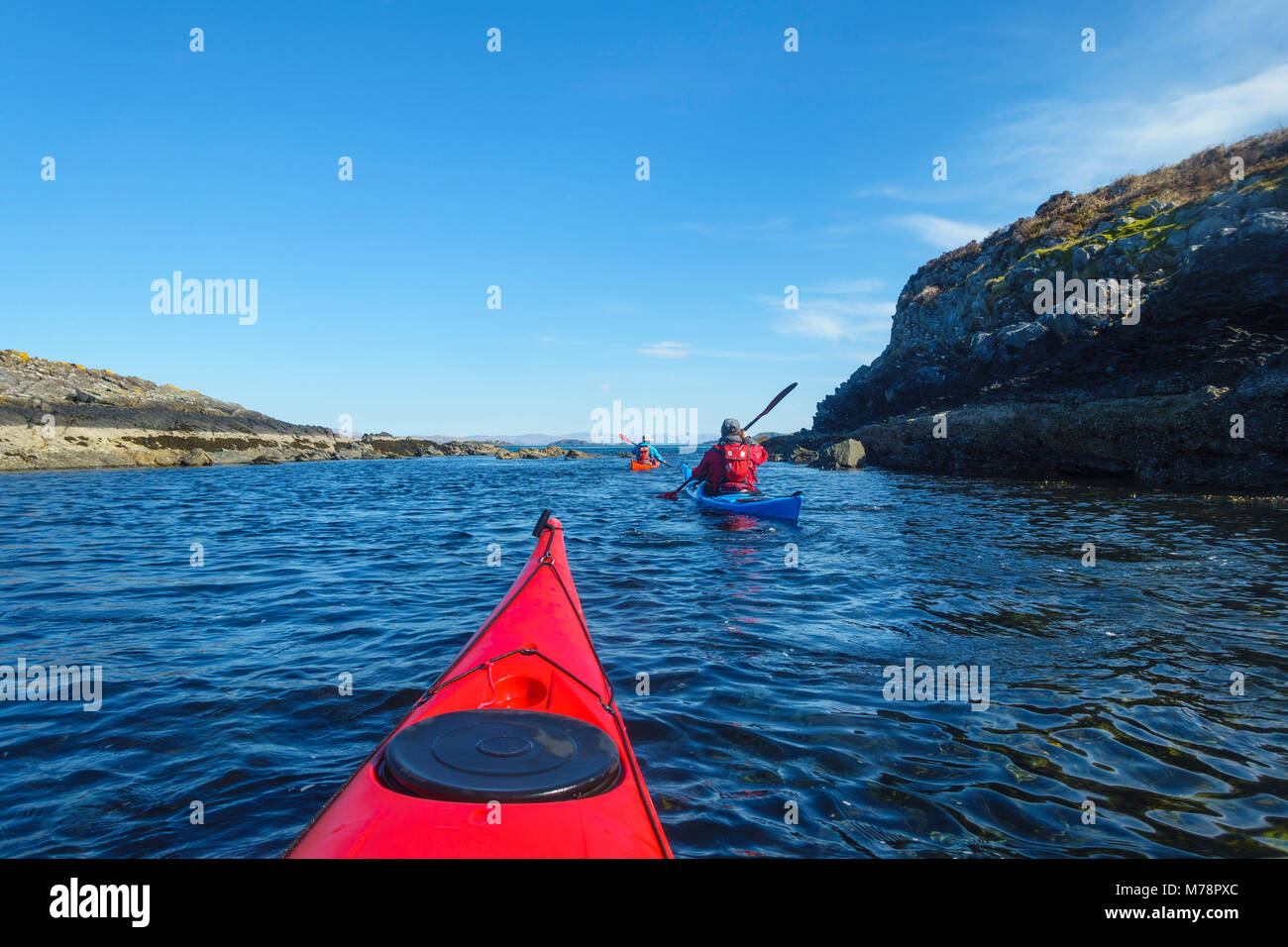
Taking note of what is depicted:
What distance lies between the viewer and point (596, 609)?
8109mm

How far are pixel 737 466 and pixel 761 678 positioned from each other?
1041cm

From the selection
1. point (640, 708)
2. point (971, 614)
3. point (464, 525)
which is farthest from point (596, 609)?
point (464, 525)

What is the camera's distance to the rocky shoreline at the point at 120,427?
34469mm

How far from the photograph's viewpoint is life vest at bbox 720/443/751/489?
51.8ft

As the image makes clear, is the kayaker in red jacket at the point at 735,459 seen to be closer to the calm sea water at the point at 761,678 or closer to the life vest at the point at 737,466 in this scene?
the life vest at the point at 737,466

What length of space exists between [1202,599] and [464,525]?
48.7ft

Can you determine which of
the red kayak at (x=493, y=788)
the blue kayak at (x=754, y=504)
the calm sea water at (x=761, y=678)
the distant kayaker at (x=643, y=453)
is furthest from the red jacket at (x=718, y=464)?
the distant kayaker at (x=643, y=453)

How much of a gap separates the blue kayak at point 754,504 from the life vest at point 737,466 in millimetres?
321

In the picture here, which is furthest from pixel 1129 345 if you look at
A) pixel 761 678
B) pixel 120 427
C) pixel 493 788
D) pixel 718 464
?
pixel 120 427

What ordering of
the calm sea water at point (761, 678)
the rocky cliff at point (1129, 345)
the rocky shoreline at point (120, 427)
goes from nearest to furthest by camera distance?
the calm sea water at point (761, 678) → the rocky cliff at point (1129, 345) → the rocky shoreline at point (120, 427)

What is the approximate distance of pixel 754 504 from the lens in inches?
567

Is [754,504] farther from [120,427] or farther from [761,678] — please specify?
[120,427]

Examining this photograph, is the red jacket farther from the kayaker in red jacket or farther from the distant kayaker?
the distant kayaker
